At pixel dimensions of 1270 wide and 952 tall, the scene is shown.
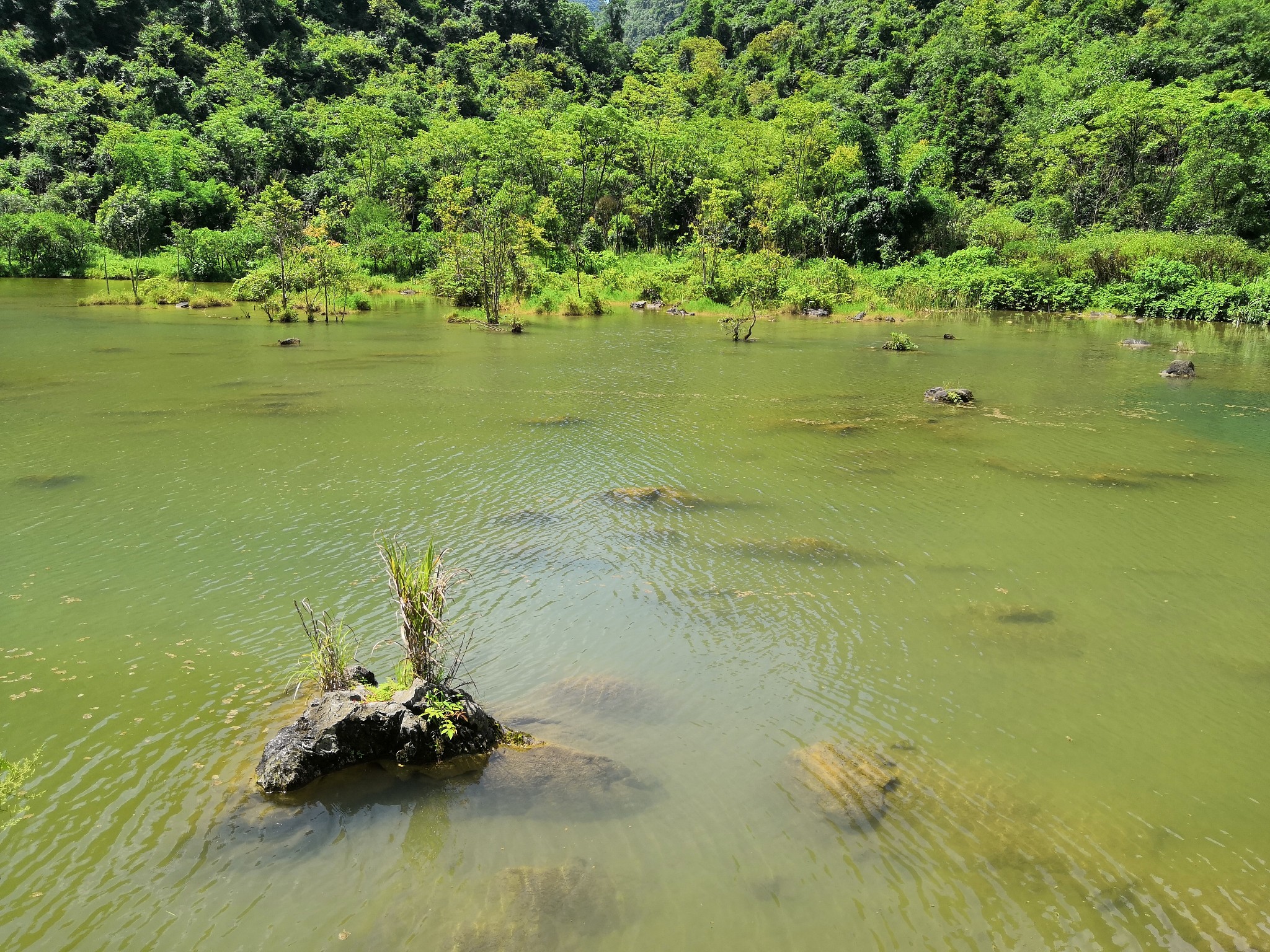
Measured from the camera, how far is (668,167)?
186 ft

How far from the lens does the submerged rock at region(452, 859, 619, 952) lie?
11.9 feet

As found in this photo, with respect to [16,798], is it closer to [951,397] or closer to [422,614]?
[422,614]

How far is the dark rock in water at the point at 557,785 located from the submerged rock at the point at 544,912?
19.5 inches

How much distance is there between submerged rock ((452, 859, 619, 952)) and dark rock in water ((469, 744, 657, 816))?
496 millimetres

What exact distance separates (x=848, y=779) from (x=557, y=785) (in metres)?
2.05

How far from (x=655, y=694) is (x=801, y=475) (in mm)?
6773

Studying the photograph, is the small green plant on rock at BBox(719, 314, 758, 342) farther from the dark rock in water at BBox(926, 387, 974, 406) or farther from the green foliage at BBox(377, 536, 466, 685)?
the green foliage at BBox(377, 536, 466, 685)

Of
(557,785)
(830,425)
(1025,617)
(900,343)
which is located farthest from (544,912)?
(900,343)

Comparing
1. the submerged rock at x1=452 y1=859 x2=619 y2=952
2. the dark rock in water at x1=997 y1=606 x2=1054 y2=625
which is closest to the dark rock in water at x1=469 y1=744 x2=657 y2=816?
the submerged rock at x1=452 y1=859 x2=619 y2=952

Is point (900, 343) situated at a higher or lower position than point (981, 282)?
lower

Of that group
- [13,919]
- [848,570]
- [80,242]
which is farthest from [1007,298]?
[80,242]

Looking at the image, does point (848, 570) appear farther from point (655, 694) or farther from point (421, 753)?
point (421, 753)

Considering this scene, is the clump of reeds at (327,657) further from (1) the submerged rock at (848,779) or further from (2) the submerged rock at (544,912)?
(1) the submerged rock at (848,779)

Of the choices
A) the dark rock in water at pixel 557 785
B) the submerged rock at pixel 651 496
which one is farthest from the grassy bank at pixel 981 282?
the dark rock in water at pixel 557 785
